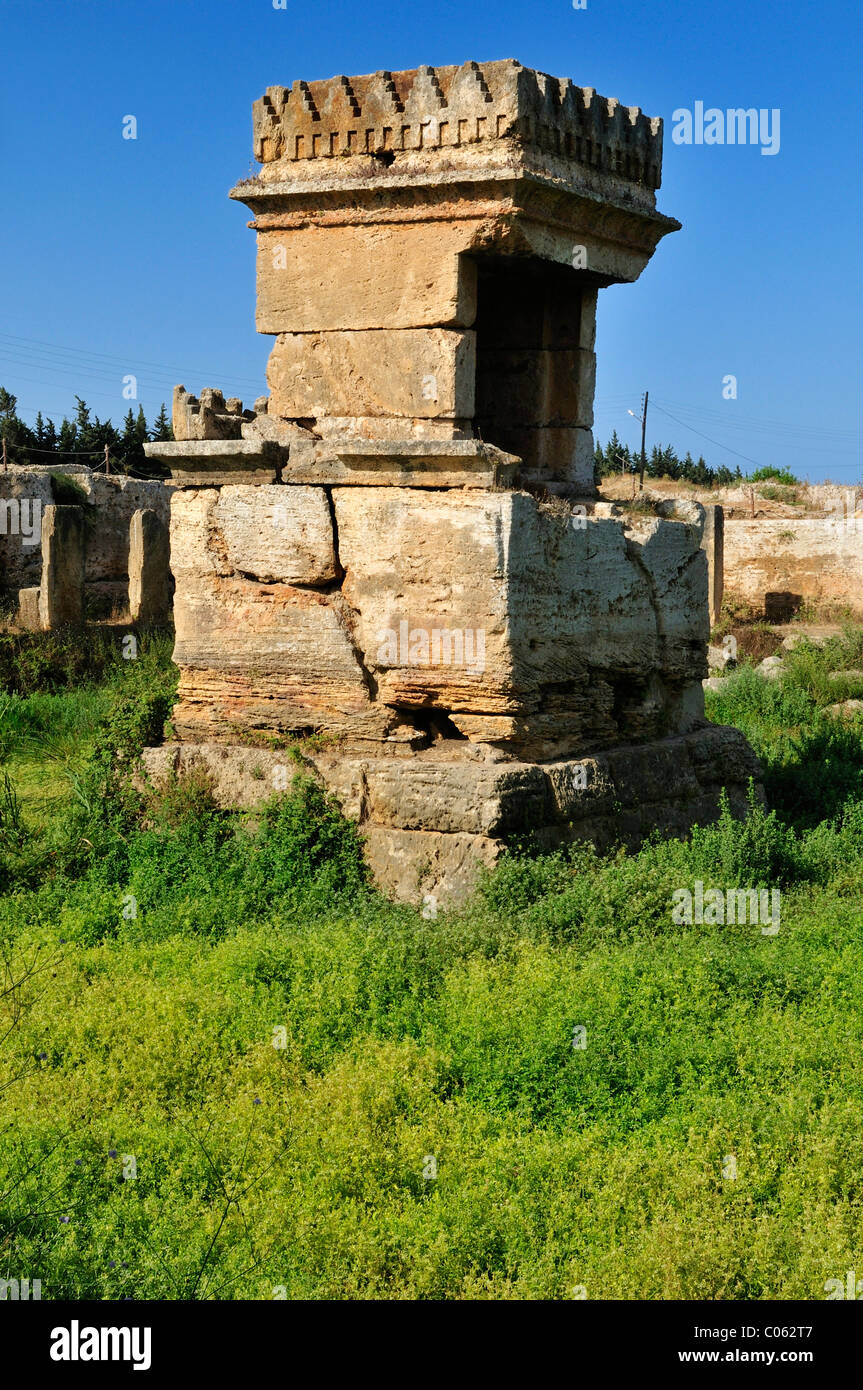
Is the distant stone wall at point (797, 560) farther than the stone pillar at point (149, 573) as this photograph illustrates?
Yes

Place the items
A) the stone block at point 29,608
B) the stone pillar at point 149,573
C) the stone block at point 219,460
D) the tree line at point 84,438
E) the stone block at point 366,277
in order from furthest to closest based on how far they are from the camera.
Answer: the tree line at point 84,438
the stone pillar at point 149,573
the stone block at point 29,608
the stone block at point 219,460
the stone block at point 366,277

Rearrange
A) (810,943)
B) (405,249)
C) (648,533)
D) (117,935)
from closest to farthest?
(810,943) → (117,935) → (405,249) → (648,533)

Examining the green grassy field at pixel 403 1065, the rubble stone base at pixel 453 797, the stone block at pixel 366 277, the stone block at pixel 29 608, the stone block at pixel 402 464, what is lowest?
the green grassy field at pixel 403 1065

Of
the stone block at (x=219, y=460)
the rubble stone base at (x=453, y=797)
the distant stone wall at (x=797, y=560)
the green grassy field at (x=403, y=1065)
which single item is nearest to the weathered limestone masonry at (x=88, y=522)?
the stone block at (x=219, y=460)

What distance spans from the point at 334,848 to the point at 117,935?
110 centimetres

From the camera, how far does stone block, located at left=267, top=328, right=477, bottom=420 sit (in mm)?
6980

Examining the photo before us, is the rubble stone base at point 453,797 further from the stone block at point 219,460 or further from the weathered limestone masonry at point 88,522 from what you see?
the weathered limestone masonry at point 88,522

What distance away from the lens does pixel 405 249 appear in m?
7.05

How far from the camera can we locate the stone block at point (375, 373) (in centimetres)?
698

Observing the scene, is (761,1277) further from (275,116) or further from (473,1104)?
(275,116)

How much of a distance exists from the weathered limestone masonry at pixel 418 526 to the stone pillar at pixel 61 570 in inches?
241

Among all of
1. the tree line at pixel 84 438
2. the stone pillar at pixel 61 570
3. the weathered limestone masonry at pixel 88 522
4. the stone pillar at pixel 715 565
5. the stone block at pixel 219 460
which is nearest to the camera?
the stone block at pixel 219 460

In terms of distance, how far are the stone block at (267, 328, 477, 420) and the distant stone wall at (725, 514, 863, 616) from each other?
1196cm
